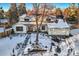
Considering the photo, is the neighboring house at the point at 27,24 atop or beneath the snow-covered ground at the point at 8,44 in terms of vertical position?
atop

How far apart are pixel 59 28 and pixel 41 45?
17cm

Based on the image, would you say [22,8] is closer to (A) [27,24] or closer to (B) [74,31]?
(A) [27,24]

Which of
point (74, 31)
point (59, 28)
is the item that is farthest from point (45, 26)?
point (74, 31)

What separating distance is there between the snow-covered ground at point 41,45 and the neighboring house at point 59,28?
4 centimetres

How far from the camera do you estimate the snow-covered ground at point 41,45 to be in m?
1.12

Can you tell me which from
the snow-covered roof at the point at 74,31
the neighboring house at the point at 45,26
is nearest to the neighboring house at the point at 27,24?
the neighboring house at the point at 45,26

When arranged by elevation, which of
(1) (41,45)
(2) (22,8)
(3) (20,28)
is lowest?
(1) (41,45)

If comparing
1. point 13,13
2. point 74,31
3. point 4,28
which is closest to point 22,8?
point 13,13

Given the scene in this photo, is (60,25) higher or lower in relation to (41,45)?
higher

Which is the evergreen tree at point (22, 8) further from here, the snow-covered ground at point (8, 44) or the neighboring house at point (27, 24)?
the snow-covered ground at point (8, 44)

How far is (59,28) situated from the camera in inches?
44.4

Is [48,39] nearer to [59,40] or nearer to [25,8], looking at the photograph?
[59,40]

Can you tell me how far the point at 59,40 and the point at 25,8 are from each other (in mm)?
316

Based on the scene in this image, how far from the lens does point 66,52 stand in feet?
3.67
